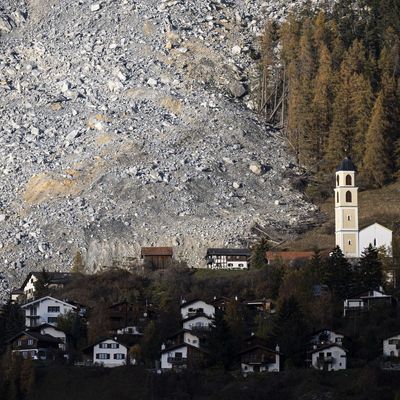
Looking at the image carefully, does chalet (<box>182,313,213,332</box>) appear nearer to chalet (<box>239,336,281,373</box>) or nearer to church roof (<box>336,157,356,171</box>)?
chalet (<box>239,336,281,373</box>)

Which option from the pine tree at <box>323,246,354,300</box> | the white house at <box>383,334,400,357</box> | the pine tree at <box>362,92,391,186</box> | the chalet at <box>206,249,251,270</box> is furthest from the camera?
the pine tree at <box>362,92,391,186</box>

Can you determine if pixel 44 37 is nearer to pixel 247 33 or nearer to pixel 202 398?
pixel 247 33

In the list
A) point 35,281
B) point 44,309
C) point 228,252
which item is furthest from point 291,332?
point 35,281

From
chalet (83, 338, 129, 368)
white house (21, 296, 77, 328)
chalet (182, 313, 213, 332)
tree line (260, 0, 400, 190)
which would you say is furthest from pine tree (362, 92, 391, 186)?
chalet (83, 338, 129, 368)

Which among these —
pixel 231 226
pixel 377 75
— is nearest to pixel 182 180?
pixel 231 226

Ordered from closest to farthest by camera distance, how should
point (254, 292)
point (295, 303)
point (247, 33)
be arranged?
point (295, 303) → point (254, 292) → point (247, 33)
